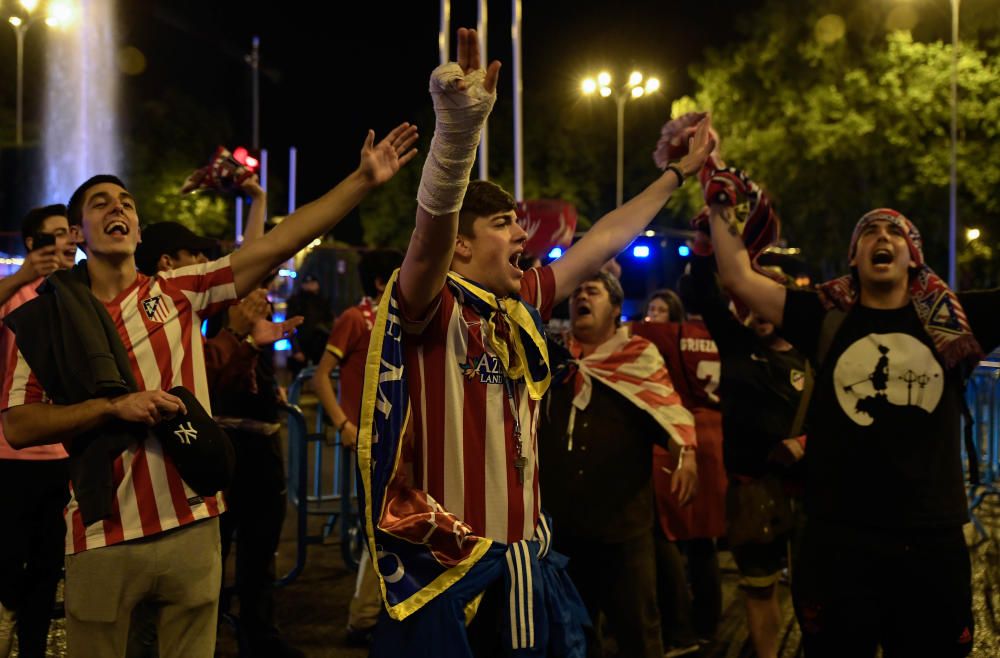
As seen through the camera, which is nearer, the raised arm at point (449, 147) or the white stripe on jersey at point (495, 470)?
the raised arm at point (449, 147)

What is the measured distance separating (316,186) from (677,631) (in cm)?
6280

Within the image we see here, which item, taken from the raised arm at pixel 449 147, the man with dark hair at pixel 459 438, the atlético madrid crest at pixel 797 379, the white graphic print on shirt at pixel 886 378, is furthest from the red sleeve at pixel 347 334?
the raised arm at pixel 449 147

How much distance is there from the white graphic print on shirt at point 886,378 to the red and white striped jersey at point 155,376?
2.36 metres

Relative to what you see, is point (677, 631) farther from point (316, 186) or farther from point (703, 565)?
point (316, 186)

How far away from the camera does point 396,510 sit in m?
3.01

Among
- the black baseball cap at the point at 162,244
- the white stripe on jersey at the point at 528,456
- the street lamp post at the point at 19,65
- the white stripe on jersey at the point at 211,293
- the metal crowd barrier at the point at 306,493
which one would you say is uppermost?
the street lamp post at the point at 19,65

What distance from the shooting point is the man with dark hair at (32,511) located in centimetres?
490

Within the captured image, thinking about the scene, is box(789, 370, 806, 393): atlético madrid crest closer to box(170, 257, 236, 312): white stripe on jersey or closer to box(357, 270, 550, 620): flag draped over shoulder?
box(357, 270, 550, 620): flag draped over shoulder

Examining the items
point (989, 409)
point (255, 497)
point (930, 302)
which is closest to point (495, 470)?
point (930, 302)

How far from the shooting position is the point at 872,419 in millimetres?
3852

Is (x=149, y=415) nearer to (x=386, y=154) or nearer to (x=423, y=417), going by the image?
(x=423, y=417)

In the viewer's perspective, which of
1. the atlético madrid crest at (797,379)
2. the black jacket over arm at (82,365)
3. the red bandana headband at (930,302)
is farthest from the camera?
the atlético madrid crest at (797,379)

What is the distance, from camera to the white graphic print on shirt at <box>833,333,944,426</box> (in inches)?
151

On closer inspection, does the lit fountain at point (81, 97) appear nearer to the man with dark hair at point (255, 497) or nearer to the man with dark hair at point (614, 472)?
the man with dark hair at point (255, 497)
